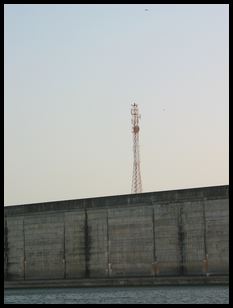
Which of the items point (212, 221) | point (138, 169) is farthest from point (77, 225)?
point (138, 169)

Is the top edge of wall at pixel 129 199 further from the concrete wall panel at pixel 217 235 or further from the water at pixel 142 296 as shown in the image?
the water at pixel 142 296

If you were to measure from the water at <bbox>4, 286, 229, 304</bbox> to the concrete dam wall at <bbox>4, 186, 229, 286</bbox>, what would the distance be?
1.65 meters

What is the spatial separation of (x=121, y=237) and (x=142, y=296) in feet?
28.2

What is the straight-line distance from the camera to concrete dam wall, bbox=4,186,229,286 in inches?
1356

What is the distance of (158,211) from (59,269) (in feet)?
24.2

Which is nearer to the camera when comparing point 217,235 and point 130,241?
point 217,235

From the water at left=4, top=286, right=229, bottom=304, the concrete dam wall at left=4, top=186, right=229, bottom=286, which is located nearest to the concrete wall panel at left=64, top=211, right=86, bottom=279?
the concrete dam wall at left=4, top=186, right=229, bottom=286

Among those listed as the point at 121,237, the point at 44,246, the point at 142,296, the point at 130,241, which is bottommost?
the point at 142,296

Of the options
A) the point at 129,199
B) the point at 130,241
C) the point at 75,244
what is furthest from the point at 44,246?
the point at 129,199

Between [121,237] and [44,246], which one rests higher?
[121,237]

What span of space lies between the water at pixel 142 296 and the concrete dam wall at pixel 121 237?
1649mm

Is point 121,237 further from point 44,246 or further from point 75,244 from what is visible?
point 44,246

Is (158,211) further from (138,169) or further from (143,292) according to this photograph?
(138,169)

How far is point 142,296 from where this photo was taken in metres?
28.9
